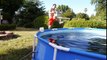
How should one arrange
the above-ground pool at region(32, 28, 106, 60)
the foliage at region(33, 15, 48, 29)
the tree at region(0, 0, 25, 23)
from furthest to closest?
the tree at region(0, 0, 25, 23) → the foliage at region(33, 15, 48, 29) → the above-ground pool at region(32, 28, 106, 60)

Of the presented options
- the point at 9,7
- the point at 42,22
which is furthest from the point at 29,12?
the point at 42,22

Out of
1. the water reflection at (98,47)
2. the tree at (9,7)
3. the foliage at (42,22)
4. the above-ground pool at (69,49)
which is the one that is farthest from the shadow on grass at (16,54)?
the tree at (9,7)

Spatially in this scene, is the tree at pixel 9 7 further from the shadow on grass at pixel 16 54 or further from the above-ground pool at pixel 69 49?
the above-ground pool at pixel 69 49

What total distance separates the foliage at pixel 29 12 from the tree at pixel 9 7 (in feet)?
5.98

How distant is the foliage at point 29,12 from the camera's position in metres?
44.1

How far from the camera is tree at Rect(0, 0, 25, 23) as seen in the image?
4056cm

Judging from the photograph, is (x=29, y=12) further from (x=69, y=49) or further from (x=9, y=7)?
(x=69, y=49)

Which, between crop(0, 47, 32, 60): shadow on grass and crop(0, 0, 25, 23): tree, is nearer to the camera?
Result: crop(0, 47, 32, 60): shadow on grass

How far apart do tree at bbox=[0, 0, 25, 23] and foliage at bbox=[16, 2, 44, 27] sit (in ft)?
Result: 5.98

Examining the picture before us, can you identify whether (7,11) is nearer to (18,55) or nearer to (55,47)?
(18,55)

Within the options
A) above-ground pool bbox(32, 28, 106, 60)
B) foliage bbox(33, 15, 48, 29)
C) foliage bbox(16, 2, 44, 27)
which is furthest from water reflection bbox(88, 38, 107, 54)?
foliage bbox(16, 2, 44, 27)

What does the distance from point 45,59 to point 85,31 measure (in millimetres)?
4100

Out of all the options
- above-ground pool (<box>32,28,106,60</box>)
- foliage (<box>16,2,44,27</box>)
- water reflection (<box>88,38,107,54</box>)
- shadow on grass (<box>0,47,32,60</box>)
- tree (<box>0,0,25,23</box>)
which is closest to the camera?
above-ground pool (<box>32,28,106,60</box>)

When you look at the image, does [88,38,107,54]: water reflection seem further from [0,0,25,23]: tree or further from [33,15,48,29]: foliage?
[0,0,25,23]: tree
